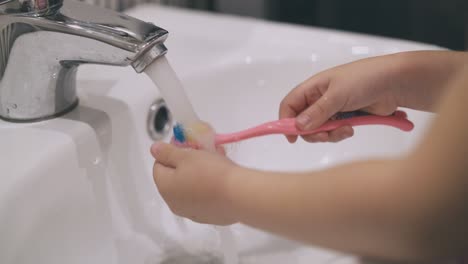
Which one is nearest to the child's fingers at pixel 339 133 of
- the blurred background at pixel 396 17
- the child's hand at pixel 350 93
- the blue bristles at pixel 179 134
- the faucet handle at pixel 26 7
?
the child's hand at pixel 350 93

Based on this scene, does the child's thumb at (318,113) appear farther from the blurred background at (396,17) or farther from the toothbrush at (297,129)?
the blurred background at (396,17)

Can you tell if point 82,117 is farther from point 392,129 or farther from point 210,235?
point 392,129

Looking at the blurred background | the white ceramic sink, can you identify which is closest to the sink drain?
the white ceramic sink

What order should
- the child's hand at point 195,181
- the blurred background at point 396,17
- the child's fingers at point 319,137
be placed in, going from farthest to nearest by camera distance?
the blurred background at point 396,17 → the child's fingers at point 319,137 → the child's hand at point 195,181

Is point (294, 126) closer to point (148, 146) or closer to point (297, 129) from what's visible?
point (297, 129)

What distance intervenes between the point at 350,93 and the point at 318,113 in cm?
3

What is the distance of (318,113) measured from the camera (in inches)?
15.1

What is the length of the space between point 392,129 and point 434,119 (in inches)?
10.0

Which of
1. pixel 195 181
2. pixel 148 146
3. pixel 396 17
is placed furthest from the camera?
pixel 396 17

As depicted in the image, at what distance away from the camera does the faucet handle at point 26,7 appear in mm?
372

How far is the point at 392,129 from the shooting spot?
0.48 meters

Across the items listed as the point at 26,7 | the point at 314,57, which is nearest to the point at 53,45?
the point at 26,7

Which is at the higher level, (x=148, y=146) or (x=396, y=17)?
(x=396, y=17)

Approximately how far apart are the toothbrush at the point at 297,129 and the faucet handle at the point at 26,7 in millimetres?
117
